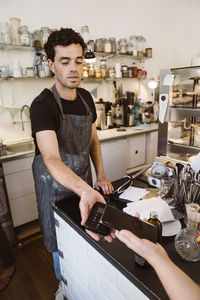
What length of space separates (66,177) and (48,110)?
489 mm

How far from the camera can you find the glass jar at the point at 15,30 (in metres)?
2.44

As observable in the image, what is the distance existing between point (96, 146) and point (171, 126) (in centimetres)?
92

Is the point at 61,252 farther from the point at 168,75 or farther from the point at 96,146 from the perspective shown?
the point at 168,75

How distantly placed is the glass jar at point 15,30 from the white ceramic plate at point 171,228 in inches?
102

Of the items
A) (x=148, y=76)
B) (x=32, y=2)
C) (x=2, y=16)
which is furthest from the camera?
(x=148, y=76)

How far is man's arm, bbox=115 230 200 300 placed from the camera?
53 centimetres

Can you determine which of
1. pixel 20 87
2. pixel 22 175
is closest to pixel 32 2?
pixel 20 87

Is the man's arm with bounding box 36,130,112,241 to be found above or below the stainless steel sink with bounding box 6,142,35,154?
above

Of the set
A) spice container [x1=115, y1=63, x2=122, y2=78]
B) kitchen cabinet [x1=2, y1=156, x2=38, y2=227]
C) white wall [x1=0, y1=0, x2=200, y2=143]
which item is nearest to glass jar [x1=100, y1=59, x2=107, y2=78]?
spice container [x1=115, y1=63, x2=122, y2=78]

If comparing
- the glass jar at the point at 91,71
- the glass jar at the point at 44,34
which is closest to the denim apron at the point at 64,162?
the glass jar at the point at 44,34

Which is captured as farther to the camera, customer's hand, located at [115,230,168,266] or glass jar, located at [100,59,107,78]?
glass jar, located at [100,59,107,78]

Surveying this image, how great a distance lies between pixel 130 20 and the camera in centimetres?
363

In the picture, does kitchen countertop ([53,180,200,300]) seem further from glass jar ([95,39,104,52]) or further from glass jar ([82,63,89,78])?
glass jar ([95,39,104,52])

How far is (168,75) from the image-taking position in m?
1.98
